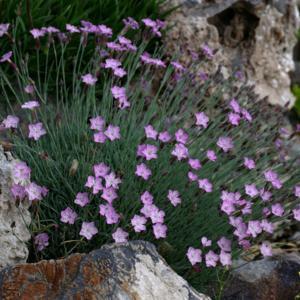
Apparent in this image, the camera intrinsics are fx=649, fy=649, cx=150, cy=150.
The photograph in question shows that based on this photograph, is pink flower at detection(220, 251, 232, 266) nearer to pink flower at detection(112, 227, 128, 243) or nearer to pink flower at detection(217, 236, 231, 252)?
pink flower at detection(217, 236, 231, 252)

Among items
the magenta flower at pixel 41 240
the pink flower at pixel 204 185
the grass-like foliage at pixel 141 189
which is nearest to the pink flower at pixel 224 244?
the grass-like foliage at pixel 141 189

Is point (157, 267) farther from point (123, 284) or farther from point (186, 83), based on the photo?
point (186, 83)

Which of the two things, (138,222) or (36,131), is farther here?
(36,131)

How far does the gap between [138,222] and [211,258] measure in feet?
1.13

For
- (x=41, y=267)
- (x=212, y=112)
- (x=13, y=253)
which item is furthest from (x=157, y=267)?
(x=212, y=112)

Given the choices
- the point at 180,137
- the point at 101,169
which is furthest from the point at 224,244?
the point at 101,169

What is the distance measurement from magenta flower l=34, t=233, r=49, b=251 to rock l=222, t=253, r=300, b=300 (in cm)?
85

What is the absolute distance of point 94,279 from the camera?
2066 mm

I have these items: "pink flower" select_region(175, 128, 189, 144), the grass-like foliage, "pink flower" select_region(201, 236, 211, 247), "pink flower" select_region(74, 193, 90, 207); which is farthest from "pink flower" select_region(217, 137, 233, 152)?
"pink flower" select_region(74, 193, 90, 207)

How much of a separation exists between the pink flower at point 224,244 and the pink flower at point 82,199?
22.1 inches

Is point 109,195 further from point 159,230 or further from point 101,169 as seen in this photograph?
point 159,230

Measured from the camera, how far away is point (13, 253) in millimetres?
2438

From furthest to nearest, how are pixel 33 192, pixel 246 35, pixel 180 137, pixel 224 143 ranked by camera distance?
pixel 246 35 < pixel 224 143 < pixel 180 137 < pixel 33 192

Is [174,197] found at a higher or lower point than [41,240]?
higher
